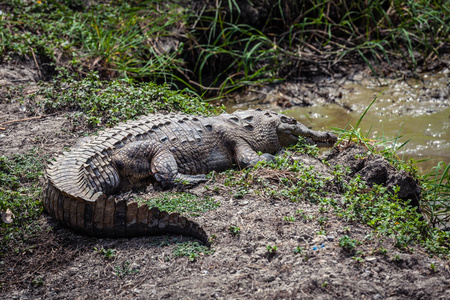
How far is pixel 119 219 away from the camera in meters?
3.55

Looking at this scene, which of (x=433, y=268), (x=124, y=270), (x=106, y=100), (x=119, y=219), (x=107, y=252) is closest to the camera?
(x=433, y=268)

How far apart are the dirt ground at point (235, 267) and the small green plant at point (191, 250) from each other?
0.04 m

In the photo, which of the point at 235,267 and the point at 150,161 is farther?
the point at 150,161

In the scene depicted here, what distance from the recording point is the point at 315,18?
9688 millimetres

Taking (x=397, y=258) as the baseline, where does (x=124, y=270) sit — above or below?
below

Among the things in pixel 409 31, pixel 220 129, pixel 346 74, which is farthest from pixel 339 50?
pixel 220 129

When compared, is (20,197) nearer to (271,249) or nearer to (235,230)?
(235,230)

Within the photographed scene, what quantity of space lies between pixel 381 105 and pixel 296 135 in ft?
9.70

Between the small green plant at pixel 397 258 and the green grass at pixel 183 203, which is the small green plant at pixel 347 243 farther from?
the green grass at pixel 183 203

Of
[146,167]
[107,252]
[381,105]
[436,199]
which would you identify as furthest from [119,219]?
[381,105]

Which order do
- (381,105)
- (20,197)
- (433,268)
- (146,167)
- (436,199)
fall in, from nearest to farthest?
(433,268), (20,197), (146,167), (436,199), (381,105)

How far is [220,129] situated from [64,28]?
14.8ft

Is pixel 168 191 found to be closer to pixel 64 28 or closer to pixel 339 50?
pixel 64 28

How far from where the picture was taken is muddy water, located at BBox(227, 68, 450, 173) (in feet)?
22.1
